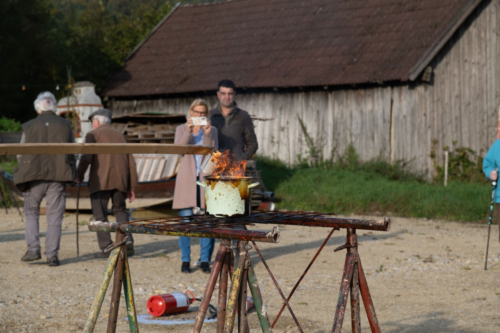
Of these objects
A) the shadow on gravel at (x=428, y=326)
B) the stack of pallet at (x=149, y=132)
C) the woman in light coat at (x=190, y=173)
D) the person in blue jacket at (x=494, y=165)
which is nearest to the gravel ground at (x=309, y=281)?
the shadow on gravel at (x=428, y=326)

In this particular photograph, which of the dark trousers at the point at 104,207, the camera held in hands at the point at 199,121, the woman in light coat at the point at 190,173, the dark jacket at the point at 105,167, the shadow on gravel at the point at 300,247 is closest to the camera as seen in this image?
the camera held in hands at the point at 199,121

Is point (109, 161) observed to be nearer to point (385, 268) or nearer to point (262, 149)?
point (385, 268)

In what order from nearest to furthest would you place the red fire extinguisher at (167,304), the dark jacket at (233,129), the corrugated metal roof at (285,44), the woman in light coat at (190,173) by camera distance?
the red fire extinguisher at (167,304), the woman in light coat at (190,173), the dark jacket at (233,129), the corrugated metal roof at (285,44)

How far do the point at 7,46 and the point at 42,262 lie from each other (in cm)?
1814

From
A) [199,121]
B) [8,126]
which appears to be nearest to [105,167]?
[199,121]

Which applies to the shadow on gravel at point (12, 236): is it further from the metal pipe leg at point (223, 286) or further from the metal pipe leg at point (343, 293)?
the metal pipe leg at point (343, 293)

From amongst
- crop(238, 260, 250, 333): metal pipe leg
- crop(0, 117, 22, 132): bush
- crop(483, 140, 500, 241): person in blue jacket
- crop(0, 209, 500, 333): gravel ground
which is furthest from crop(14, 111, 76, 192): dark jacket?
crop(0, 117, 22, 132): bush

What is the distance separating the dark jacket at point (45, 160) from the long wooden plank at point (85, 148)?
13.6 feet

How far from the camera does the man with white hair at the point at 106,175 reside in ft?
27.7

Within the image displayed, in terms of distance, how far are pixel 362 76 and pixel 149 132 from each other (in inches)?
231

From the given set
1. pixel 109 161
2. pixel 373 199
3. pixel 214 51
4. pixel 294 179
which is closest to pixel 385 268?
pixel 109 161

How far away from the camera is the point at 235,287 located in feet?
11.7

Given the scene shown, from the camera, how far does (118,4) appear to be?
6650 cm

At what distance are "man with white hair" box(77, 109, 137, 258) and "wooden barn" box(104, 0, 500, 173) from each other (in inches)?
396
